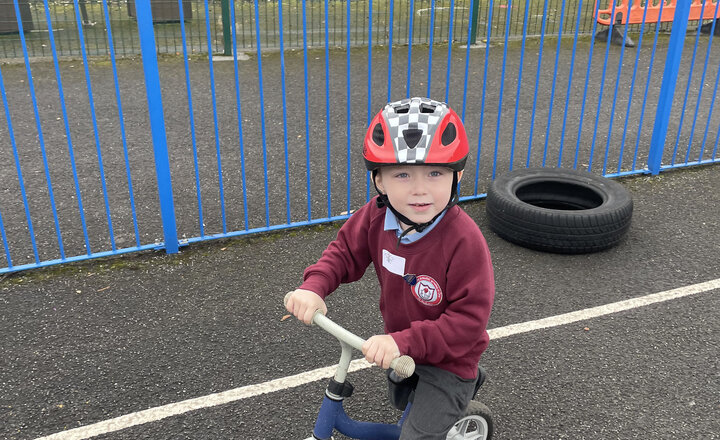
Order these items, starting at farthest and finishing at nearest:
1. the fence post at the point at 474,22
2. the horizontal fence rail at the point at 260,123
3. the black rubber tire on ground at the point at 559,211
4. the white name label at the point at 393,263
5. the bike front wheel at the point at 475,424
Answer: the fence post at the point at 474,22 → the horizontal fence rail at the point at 260,123 → the black rubber tire on ground at the point at 559,211 → the bike front wheel at the point at 475,424 → the white name label at the point at 393,263

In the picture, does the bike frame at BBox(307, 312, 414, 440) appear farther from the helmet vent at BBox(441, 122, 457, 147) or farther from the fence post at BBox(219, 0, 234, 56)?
the fence post at BBox(219, 0, 234, 56)

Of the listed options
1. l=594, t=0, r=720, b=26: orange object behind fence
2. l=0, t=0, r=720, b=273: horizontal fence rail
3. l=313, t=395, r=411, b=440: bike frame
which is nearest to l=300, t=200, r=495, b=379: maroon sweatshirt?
l=313, t=395, r=411, b=440: bike frame

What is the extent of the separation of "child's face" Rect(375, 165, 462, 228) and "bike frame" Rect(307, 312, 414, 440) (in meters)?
0.47

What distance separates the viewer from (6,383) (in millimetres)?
3518

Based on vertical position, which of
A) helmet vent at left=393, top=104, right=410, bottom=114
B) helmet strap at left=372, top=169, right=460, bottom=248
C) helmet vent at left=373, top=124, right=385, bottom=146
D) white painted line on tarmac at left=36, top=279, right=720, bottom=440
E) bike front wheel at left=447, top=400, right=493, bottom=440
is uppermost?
helmet vent at left=393, top=104, right=410, bottom=114

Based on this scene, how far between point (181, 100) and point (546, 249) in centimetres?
584

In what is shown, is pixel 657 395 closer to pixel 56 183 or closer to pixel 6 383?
pixel 6 383

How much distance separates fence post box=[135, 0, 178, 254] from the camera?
4.30m

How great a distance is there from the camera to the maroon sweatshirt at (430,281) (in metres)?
2.21

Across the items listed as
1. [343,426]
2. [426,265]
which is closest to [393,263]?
[426,265]

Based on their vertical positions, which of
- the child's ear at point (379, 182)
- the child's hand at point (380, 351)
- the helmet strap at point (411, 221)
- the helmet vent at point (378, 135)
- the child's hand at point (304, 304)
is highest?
the helmet vent at point (378, 135)

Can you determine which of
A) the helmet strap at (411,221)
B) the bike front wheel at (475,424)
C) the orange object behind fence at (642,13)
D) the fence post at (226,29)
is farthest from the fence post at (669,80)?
the fence post at (226,29)

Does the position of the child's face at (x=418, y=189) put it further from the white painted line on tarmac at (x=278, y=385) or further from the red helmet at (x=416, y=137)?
the white painted line on tarmac at (x=278, y=385)

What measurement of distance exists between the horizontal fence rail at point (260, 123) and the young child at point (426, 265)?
98.9 inches
